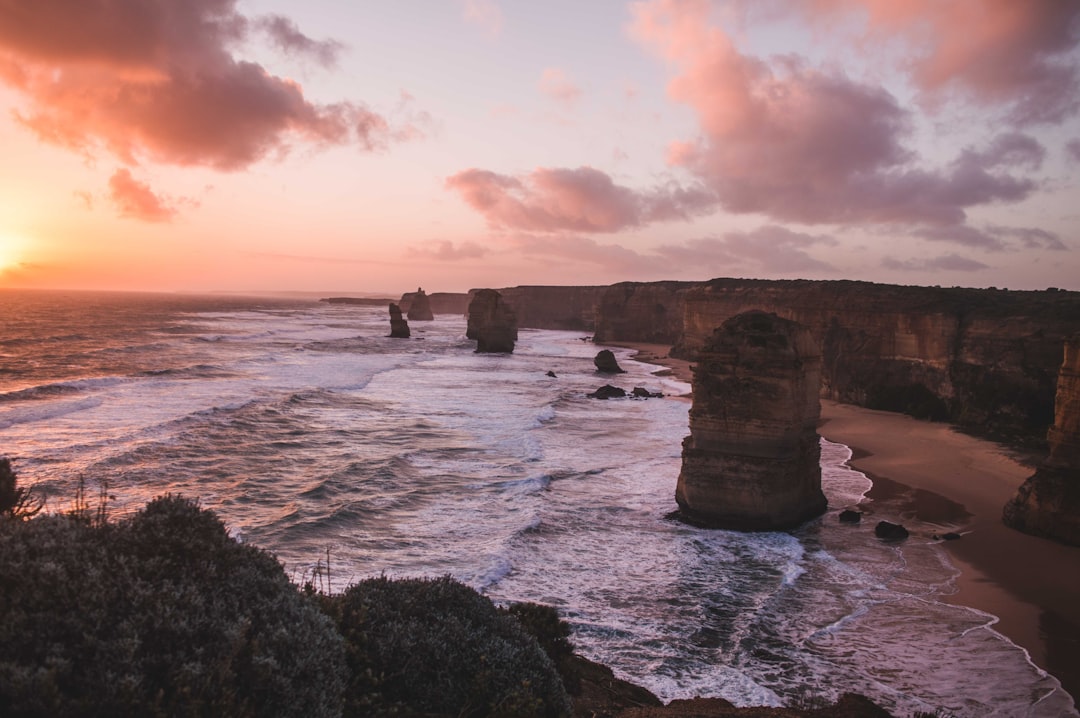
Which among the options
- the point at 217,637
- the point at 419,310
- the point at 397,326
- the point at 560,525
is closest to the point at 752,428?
the point at 560,525

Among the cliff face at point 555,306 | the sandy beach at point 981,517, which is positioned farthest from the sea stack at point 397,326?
the sandy beach at point 981,517

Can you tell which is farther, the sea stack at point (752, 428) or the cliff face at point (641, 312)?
the cliff face at point (641, 312)

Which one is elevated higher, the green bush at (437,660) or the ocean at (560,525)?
the green bush at (437,660)

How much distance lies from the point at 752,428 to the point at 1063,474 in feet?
22.0

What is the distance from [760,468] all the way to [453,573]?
7.49 metres

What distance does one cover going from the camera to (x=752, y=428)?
626 inches

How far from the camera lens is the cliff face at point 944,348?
26.2m

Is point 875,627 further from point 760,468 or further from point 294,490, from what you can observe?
point 294,490

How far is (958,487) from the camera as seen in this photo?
65.6ft

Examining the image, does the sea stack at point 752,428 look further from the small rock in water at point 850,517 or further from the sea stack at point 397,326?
the sea stack at point 397,326

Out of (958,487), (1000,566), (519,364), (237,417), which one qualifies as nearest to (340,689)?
(1000,566)

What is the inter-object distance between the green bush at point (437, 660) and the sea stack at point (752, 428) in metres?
10.2

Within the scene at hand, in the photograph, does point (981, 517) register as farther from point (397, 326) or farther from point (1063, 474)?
point (397, 326)

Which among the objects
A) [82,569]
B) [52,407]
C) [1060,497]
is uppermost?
[82,569]
